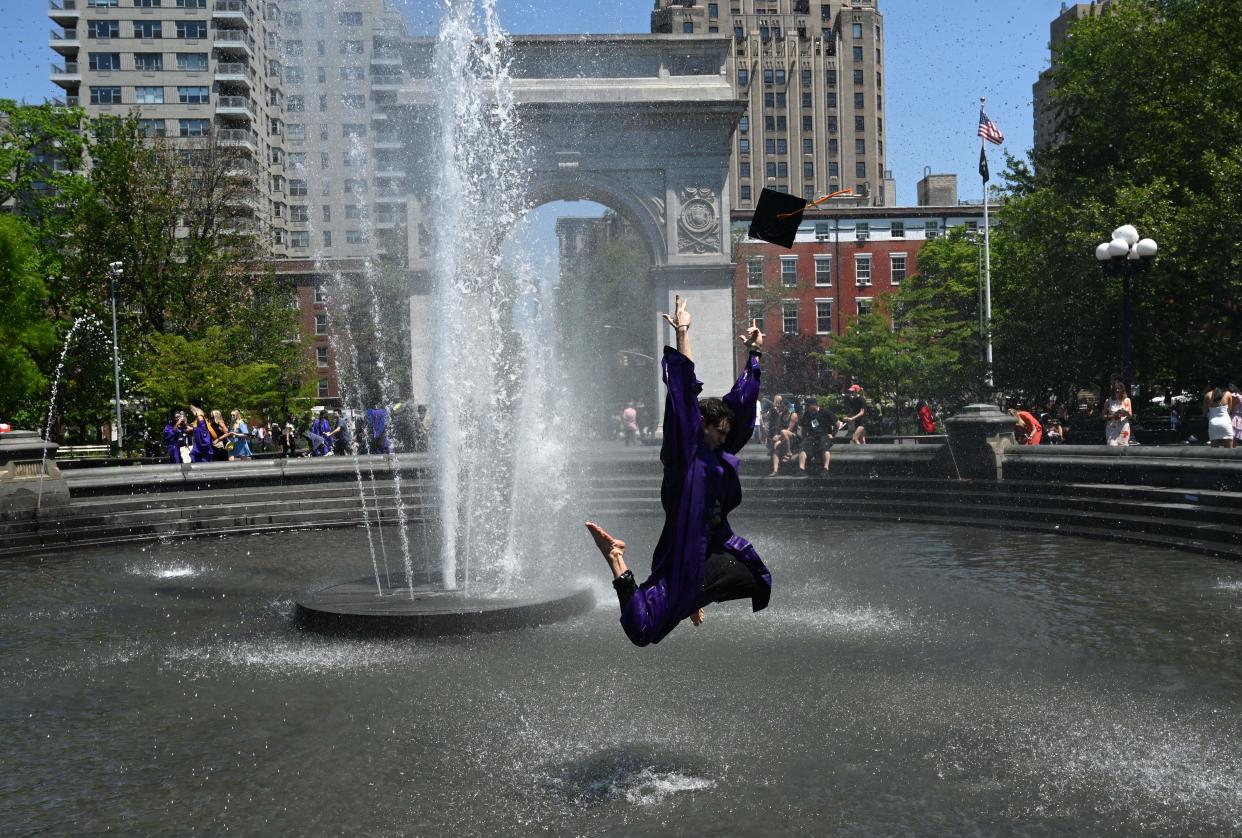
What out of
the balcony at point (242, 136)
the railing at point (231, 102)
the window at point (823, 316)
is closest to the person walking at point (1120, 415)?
the window at point (823, 316)

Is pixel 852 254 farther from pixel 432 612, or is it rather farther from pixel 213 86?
pixel 432 612

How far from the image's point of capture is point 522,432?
15.4 metres

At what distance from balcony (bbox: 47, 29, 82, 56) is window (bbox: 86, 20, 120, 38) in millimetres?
1074

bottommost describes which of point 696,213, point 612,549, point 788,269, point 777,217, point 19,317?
point 612,549

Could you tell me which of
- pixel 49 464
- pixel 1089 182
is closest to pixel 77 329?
pixel 49 464

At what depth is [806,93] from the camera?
324 ft

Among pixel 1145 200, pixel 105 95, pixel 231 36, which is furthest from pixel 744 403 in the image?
pixel 105 95

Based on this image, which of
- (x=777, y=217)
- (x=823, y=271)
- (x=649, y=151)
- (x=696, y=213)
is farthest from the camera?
(x=823, y=271)

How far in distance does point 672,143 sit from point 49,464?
66.8 feet

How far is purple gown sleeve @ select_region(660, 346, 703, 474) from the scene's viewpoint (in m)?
5.17

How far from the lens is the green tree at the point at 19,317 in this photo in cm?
3138

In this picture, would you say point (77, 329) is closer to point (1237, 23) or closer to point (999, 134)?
point (999, 134)

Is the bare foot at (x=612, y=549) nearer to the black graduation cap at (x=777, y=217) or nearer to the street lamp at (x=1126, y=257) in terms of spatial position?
the black graduation cap at (x=777, y=217)

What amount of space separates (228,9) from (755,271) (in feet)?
131
